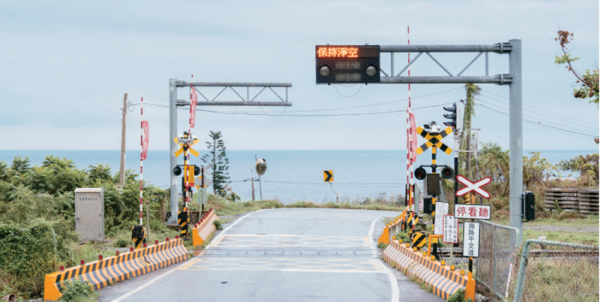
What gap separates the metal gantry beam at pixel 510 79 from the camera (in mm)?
16109

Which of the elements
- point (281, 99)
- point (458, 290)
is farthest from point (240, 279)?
point (281, 99)

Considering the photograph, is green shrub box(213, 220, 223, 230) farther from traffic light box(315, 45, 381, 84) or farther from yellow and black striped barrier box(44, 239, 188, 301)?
traffic light box(315, 45, 381, 84)

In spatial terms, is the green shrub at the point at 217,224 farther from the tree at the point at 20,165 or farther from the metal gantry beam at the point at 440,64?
the metal gantry beam at the point at 440,64

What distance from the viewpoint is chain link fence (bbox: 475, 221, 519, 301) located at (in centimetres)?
946

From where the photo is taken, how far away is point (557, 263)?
400 inches

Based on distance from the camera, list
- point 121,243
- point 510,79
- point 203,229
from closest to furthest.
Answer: point 510,79 < point 121,243 < point 203,229

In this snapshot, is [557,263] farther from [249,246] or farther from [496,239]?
[249,246]

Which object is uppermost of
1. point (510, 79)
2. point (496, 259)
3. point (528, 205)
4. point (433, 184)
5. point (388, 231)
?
point (510, 79)

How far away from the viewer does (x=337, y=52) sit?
15.6m

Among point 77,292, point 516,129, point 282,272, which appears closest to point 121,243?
point 282,272

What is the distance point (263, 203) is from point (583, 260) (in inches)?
1168

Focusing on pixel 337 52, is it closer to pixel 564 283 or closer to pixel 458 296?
pixel 458 296

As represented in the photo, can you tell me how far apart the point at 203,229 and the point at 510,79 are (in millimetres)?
11784

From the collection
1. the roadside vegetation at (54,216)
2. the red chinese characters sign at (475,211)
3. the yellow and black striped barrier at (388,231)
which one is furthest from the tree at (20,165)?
the red chinese characters sign at (475,211)
